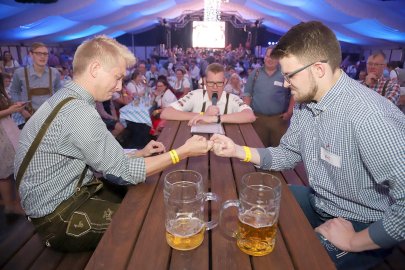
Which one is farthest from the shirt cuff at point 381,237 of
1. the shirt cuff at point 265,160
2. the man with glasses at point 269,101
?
the man with glasses at point 269,101

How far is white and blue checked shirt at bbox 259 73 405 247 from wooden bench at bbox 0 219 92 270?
3.12 feet

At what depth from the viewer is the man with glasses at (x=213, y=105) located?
249cm

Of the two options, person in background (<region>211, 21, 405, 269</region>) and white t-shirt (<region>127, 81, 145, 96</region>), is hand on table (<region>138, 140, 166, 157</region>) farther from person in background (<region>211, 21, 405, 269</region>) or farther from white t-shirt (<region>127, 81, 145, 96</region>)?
white t-shirt (<region>127, 81, 145, 96</region>)

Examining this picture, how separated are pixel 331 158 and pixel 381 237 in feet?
1.16

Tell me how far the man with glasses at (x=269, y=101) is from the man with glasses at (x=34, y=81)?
261 cm

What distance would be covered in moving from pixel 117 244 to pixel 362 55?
1948cm

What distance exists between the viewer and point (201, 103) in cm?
286

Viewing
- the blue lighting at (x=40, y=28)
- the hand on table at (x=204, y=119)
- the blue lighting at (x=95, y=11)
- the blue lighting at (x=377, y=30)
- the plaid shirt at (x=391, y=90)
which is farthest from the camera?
the blue lighting at (x=40, y=28)

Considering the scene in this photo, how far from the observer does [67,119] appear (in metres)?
1.23

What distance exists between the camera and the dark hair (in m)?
1.21

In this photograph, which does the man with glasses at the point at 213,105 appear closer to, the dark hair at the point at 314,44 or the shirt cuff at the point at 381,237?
the dark hair at the point at 314,44

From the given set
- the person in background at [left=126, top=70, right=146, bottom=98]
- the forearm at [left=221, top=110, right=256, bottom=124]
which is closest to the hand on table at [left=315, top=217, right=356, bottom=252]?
the forearm at [left=221, top=110, right=256, bottom=124]

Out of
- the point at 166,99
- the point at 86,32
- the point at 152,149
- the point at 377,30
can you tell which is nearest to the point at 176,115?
the point at 152,149

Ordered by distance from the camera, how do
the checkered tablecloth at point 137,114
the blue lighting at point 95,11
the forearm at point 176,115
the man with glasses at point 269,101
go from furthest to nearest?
the blue lighting at point 95,11, the checkered tablecloth at point 137,114, the man with glasses at point 269,101, the forearm at point 176,115
